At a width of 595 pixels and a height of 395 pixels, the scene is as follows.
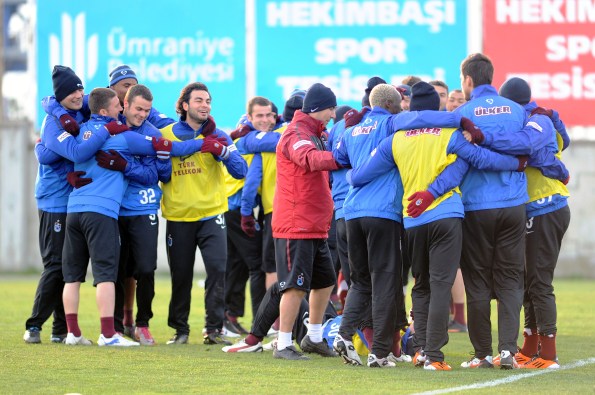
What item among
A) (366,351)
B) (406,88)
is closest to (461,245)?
(366,351)

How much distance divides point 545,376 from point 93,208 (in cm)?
409

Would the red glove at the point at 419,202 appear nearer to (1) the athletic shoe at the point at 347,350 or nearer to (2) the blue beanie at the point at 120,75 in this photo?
(1) the athletic shoe at the point at 347,350

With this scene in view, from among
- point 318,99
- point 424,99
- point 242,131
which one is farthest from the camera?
point 242,131

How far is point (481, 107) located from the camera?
9586mm

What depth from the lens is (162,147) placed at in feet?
36.6

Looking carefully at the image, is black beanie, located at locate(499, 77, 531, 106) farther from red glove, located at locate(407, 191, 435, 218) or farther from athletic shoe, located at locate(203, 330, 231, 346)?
athletic shoe, located at locate(203, 330, 231, 346)

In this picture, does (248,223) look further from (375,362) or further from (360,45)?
(360,45)

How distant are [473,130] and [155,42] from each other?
44.0 ft

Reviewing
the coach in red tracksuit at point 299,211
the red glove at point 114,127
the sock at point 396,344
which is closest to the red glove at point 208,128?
the red glove at point 114,127

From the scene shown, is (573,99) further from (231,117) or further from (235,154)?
(235,154)

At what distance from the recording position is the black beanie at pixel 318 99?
10.1 meters

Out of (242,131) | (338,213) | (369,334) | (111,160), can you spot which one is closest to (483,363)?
(369,334)

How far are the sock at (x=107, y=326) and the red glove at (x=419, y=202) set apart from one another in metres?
3.08

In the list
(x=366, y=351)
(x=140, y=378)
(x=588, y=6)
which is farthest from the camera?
(x=588, y=6)
